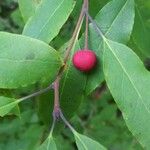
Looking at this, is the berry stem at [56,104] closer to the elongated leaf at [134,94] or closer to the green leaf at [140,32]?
the elongated leaf at [134,94]

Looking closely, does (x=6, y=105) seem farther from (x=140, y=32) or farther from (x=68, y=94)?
(x=140, y=32)

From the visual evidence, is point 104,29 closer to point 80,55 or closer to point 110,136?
point 80,55

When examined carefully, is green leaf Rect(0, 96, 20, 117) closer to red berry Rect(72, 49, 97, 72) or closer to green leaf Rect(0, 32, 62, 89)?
green leaf Rect(0, 32, 62, 89)

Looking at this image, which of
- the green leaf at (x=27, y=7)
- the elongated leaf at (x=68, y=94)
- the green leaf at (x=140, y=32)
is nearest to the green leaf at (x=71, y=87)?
the elongated leaf at (x=68, y=94)

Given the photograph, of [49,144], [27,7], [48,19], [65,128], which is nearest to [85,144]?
[49,144]

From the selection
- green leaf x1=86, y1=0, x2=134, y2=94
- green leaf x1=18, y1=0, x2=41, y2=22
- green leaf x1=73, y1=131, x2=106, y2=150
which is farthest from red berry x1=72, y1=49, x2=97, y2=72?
green leaf x1=18, y1=0, x2=41, y2=22

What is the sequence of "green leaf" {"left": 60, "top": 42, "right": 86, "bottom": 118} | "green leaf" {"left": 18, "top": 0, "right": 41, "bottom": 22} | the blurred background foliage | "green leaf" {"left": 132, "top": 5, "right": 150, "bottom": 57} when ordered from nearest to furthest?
1. "green leaf" {"left": 60, "top": 42, "right": 86, "bottom": 118}
2. "green leaf" {"left": 18, "top": 0, "right": 41, "bottom": 22}
3. "green leaf" {"left": 132, "top": 5, "right": 150, "bottom": 57}
4. the blurred background foliage
